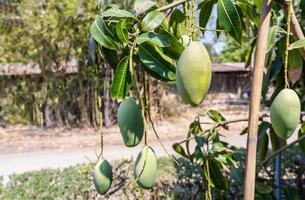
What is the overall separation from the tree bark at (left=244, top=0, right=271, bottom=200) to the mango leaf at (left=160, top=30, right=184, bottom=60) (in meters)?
0.25

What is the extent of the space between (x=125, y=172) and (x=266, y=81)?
42.7 inches

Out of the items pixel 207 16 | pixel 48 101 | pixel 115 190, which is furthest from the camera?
pixel 48 101

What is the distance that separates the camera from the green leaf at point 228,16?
98 cm

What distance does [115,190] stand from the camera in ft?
7.77

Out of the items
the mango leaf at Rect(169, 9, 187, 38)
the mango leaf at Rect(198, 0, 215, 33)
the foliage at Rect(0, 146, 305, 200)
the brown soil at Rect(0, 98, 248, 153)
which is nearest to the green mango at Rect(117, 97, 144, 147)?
the mango leaf at Rect(169, 9, 187, 38)

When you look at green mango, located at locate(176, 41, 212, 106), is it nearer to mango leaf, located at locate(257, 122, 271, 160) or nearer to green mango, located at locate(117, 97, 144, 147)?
green mango, located at locate(117, 97, 144, 147)

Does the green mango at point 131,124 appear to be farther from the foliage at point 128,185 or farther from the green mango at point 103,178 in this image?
the foliage at point 128,185

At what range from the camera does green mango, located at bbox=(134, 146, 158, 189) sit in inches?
33.0

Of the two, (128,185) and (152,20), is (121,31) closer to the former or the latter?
(152,20)

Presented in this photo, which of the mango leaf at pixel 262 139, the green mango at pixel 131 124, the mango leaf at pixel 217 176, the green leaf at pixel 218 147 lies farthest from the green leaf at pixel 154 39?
the mango leaf at pixel 262 139

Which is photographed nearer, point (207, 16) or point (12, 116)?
point (207, 16)

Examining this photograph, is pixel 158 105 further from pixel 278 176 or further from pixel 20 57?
pixel 278 176

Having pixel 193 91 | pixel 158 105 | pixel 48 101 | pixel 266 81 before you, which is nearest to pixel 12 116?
pixel 48 101

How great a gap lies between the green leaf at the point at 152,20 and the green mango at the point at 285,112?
313mm
